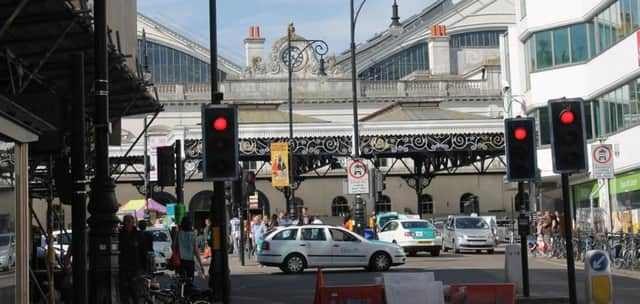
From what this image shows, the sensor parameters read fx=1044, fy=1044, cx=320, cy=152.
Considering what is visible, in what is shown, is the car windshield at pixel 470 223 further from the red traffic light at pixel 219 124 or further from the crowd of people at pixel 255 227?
the red traffic light at pixel 219 124

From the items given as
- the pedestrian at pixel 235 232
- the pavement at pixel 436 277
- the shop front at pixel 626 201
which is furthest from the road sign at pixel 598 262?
the pedestrian at pixel 235 232

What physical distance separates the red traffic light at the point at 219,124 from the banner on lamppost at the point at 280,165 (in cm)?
2471

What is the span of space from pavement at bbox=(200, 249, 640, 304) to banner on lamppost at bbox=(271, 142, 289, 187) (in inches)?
217

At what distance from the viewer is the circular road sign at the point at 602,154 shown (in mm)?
30062

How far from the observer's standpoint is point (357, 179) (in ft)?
109

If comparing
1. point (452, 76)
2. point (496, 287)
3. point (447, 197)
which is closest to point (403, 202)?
point (447, 197)

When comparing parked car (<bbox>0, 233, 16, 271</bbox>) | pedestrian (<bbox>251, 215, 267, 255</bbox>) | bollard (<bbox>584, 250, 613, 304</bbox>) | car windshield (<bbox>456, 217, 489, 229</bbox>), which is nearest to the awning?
pedestrian (<bbox>251, 215, 267, 255</bbox>)

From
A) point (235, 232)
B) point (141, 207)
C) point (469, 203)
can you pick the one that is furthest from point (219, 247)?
point (469, 203)

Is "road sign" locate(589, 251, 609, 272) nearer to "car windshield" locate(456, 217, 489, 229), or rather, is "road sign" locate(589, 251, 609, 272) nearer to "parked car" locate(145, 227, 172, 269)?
"parked car" locate(145, 227, 172, 269)

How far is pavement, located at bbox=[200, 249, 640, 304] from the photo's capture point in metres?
21.3

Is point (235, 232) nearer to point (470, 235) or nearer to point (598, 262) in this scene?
point (470, 235)

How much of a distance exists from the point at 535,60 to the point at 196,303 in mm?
31480

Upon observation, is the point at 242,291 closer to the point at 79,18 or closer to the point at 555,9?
the point at 79,18

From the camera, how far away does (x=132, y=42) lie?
75.7 ft
